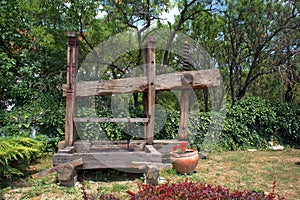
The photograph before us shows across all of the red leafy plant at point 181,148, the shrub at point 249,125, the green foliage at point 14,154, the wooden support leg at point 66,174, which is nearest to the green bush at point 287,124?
the shrub at point 249,125

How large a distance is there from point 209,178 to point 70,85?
10.1ft

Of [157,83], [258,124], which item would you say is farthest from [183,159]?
[258,124]

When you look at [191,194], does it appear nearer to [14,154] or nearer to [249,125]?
[14,154]

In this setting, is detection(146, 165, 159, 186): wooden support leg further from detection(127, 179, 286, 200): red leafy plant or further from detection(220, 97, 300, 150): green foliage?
detection(220, 97, 300, 150): green foliage

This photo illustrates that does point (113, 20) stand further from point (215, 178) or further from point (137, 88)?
point (215, 178)

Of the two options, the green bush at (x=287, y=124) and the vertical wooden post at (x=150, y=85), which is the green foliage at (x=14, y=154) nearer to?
the vertical wooden post at (x=150, y=85)

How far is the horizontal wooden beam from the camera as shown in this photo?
486 centimetres

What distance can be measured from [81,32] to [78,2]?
0.84m

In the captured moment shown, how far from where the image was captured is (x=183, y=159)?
187 inches

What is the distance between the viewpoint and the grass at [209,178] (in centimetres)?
384

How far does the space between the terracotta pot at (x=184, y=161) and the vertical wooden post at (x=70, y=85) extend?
1.95 m

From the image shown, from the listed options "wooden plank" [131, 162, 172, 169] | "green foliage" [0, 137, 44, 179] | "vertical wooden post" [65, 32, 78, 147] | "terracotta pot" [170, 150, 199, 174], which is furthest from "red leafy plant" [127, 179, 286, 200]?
"vertical wooden post" [65, 32, 78, 147]

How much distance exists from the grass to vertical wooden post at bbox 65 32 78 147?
2.73ft

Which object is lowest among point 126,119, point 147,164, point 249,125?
point 147,164
